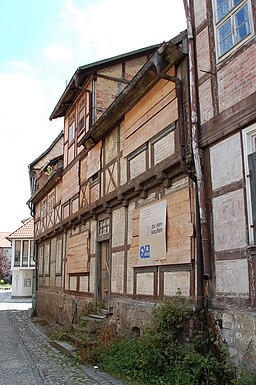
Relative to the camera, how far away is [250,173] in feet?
19.7

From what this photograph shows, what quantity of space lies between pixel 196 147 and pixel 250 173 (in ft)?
4.52

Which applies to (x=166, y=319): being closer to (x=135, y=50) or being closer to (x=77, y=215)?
(x=77, y=215)

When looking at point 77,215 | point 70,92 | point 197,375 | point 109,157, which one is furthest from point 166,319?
point 70,92

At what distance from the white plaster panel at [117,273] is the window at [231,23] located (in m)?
5.41

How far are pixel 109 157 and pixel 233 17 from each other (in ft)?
18.7

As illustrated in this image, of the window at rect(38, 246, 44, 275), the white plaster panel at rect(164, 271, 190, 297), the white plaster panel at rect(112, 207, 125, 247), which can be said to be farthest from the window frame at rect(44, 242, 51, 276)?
the white plaster panel at rect(164, 271, 190, 297)

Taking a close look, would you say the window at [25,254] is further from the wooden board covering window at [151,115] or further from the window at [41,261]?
the wooden board covering window at [151,115]

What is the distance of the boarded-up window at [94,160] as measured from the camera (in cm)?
1238

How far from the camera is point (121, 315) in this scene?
950 cm

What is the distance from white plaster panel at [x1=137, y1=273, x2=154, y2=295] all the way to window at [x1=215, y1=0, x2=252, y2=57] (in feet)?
14.7

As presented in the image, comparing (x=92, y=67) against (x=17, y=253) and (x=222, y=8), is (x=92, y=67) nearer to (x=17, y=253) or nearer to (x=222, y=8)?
(x=222, y=8)

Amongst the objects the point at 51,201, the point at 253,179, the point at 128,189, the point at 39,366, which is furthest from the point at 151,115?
the point at 51,201

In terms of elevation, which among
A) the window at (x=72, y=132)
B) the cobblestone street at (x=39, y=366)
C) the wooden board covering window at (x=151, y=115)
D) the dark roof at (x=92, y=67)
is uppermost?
the dark roof at (x=92, y=67)

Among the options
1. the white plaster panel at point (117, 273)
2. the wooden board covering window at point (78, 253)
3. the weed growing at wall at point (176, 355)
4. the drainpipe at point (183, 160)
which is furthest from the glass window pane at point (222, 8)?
the wooden board covering window at point (78, 253)
